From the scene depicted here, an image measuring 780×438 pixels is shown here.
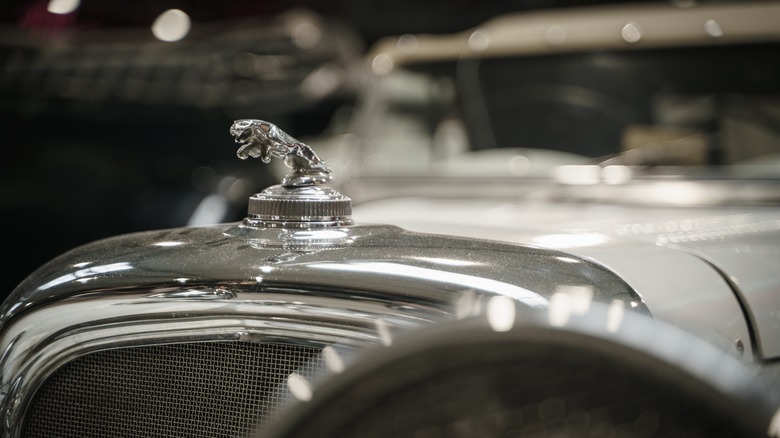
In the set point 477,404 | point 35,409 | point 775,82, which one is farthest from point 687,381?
point 775,82

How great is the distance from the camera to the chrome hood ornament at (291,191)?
1.21 meters

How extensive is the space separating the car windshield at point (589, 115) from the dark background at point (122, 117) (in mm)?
1427

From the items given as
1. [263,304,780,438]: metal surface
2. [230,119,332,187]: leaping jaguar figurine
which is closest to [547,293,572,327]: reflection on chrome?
[263,304,780,438]: metal surface

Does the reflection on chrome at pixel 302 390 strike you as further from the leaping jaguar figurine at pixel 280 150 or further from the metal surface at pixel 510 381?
the leaping jaguar figurine at pixel 280 150

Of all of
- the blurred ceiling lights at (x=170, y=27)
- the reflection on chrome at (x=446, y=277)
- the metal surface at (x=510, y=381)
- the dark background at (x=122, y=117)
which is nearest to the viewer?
the metal surface at (x=510, y=381)

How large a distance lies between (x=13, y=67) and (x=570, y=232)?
10.7ft

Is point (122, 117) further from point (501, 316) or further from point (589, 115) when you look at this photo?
point (501, 316)

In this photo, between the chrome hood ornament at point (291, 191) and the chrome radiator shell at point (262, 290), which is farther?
the chrome hood ornament at point (291, 191)

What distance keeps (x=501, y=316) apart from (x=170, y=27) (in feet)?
14.0

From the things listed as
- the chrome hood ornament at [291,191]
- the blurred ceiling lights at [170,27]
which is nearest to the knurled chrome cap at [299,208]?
the chrome hood ornament at [291,191]

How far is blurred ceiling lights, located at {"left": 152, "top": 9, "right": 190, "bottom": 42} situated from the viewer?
173 inches

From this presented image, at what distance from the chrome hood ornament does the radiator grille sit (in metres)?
0.22

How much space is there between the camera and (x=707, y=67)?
6.73ft

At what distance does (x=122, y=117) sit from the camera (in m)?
4.10
